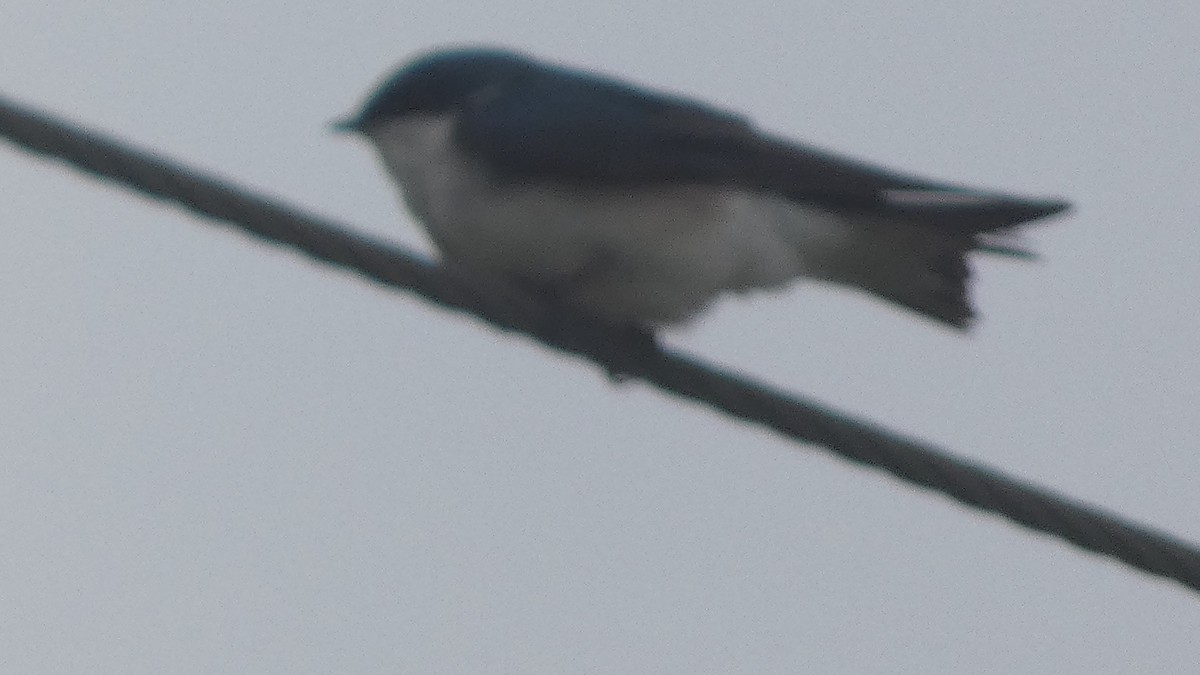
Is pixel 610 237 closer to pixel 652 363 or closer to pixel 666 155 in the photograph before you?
pixel 666 155

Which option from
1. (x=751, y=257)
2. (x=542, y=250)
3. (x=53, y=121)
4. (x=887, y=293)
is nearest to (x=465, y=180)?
(x=542, y=250)

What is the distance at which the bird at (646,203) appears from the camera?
3.87 metres

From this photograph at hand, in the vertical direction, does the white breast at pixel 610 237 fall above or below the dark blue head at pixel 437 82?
below

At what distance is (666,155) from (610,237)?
27 centimetres

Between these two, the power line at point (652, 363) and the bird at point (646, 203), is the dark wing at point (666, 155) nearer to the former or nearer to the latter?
the bird at point (646, 203)

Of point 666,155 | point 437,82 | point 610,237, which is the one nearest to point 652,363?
point 610,237

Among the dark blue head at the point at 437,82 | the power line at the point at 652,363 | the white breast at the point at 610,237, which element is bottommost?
the power line at the point at 652,363

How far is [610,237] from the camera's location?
12.7 feet

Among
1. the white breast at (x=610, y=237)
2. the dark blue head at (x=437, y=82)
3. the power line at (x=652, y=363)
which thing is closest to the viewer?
the power line at (x=652, y=363)

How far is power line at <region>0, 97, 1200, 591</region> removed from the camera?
2.54m

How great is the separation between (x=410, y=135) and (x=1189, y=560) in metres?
1.87

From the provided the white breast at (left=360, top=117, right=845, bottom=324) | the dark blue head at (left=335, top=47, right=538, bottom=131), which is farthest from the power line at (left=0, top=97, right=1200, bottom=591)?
the dark blue head at (left=335, top=47, right=538, bottom=131)

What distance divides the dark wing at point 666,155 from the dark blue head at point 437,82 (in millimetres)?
88

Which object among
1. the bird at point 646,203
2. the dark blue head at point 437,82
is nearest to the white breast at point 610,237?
the bird at point 646,203
